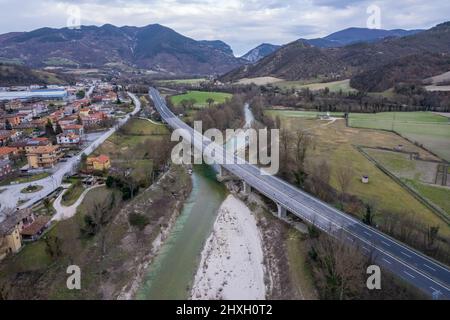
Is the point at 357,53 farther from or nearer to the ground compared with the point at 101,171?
farther from the ground

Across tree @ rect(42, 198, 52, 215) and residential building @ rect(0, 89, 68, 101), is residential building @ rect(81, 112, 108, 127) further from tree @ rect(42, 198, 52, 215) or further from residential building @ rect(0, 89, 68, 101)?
residential building @ rect(0, 89, 68, 101)

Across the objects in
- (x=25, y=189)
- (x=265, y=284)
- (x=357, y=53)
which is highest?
(x=357, y=53)

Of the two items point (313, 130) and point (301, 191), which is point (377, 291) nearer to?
point (301, 191)

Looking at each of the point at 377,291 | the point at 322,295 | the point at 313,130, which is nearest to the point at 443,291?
the point at 377,291

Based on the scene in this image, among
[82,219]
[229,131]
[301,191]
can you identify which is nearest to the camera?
[82,219]

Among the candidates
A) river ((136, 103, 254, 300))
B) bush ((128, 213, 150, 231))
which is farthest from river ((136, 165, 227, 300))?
bush ((128, 213, 150, 231))

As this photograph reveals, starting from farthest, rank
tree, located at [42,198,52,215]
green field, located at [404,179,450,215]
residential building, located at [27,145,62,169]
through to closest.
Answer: residential building, located at [27,145,62,169]
tree, located at [42,198,52,215]
green field, located at [404,179,450,215]
